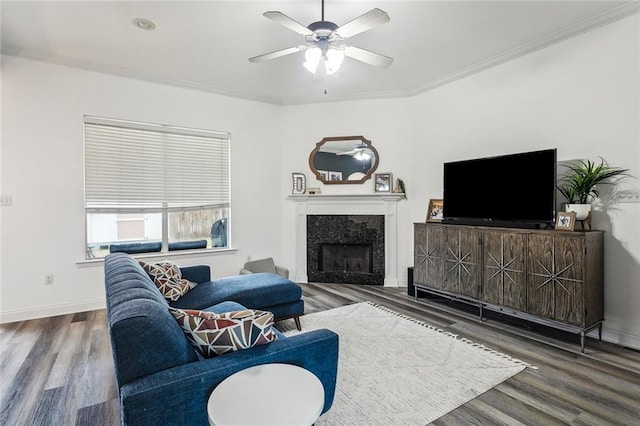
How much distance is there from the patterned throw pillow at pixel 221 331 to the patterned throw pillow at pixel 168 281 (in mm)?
1357

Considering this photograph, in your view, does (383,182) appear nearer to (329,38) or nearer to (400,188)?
(400,188)

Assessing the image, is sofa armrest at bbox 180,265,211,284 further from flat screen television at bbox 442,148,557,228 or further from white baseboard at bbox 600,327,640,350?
white baseboard at bbox 600,327,640,350

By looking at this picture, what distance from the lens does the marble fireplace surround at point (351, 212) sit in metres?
5.15

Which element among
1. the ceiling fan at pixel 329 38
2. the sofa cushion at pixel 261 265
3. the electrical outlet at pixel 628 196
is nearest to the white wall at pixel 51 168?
the sofa cushion at pixel 261 265

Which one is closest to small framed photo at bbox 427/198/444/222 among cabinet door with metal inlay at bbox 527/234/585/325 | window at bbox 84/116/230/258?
cabinet door with metal inlay at bbox 527/234/585/325

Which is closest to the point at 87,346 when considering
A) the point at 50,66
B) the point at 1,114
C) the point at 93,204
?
the point at 93,204

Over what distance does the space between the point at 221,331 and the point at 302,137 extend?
14.2 ft

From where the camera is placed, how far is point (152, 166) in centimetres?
450

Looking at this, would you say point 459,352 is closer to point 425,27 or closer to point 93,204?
point 425,27

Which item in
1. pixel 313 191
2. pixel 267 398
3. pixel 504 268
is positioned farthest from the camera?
pixel 313 191

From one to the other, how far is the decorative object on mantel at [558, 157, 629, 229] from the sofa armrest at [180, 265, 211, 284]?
3.58 m

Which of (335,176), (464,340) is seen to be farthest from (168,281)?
(335,176)

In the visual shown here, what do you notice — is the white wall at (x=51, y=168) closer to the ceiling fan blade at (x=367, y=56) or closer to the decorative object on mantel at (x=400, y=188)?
the ceiling fan blade at (x=367, y=56)

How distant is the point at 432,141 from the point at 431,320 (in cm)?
250
